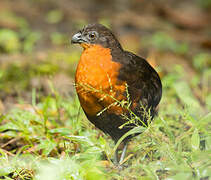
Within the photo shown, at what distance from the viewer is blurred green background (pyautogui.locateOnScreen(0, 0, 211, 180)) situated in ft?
8.05

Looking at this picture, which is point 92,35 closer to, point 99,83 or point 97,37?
point 97,37

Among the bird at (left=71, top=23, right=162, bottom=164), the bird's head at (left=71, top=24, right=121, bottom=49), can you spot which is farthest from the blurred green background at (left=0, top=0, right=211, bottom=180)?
the bird's head at (left=71, top=24, right=121, bottom=49)

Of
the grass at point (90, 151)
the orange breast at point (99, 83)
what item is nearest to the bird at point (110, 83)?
the orange breast at point (99, 83)

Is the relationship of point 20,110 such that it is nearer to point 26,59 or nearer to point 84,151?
point 84,151

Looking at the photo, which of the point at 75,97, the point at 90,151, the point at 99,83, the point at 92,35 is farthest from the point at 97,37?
the point at 90,151

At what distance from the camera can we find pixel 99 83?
2660 millimetres

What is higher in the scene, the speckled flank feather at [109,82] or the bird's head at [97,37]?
the bird's head at [97,37]

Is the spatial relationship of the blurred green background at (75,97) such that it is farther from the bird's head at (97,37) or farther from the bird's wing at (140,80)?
the bird's head at (97,37)

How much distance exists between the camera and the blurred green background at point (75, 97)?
8.05 feet

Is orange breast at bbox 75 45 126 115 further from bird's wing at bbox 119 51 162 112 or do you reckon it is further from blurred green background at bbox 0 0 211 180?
blurred green background at bbox 0 0 211 180

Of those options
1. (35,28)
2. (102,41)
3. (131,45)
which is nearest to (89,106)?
(102,41)

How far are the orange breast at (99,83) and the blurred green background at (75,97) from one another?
24cm

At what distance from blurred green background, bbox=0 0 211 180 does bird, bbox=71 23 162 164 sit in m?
0.19

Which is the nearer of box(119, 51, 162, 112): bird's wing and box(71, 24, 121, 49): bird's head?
box(119, 51, 162, 112): bird's wing
